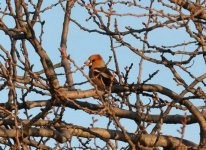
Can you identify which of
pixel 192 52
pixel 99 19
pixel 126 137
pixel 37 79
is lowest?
pixel 126 137

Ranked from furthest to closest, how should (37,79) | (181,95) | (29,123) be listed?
1. (181,95)
2. (29,123)
3. (37,79)

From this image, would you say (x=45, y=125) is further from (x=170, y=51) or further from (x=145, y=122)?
(x=170, y=51)

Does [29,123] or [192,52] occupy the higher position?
[192,52]

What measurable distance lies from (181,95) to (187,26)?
2.35 feet

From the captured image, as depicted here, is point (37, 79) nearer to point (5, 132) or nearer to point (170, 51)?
point (5, 132)

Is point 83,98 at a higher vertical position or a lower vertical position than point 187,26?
lower

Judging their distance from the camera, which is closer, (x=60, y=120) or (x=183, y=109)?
(x=60, y=120)

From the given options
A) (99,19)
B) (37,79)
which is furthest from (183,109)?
(37,79)

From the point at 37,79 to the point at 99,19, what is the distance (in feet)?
3.75

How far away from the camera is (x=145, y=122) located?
5.47m

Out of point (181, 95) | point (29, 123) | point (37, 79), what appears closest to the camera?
point (37, 79)

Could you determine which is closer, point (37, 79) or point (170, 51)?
point (37, 79)

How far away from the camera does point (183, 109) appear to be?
5539 millimetres

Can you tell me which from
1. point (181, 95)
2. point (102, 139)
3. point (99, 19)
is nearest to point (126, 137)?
point (102, 139)
